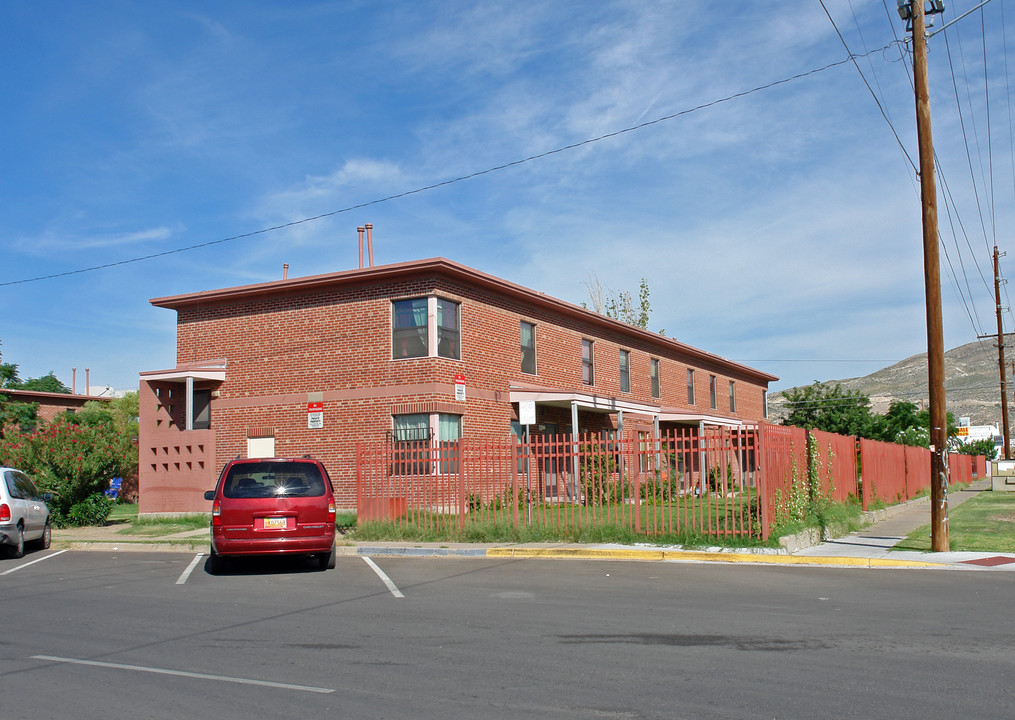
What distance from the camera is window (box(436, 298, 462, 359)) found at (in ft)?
72.7

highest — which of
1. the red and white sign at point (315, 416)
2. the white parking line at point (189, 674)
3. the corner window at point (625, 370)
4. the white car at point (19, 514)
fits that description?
the corner window at point (625, 370)

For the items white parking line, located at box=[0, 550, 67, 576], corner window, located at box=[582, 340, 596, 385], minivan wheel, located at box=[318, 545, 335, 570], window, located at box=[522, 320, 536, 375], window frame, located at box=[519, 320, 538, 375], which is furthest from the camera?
corner window, located at box=[582, 340, 596, 385]

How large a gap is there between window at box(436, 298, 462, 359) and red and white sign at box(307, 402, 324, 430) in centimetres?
365

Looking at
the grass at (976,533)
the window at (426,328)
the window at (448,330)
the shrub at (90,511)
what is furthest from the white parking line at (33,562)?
the grass at (976,533)

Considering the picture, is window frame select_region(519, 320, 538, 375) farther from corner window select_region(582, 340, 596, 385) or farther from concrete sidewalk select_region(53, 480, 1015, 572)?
concrete sidewalk select_region(53, 480, 1015, 572)

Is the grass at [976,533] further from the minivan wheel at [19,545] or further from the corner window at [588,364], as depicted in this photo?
the minivan wheel at [19,545]

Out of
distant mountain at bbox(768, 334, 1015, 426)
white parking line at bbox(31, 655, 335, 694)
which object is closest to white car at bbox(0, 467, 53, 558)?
white parking line at bbox(31, 655, 335, 694)

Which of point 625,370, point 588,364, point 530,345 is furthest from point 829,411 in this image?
point 530,345

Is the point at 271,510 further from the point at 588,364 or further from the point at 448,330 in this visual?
the point at 588,364

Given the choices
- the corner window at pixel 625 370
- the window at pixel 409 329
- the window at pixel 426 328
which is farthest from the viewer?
the corner window at pixel 625 370

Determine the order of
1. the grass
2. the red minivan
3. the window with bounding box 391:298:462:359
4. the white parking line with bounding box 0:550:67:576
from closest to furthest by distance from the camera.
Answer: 1. the red minivan
2. the white parking line with bounding box 0:550:67:576
3. the grass
4. the window with bounding box 391:298:462:359

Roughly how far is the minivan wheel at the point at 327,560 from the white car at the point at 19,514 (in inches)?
243

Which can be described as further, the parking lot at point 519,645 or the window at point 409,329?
the window at point 409,329

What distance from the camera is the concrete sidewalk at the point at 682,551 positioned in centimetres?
1334
